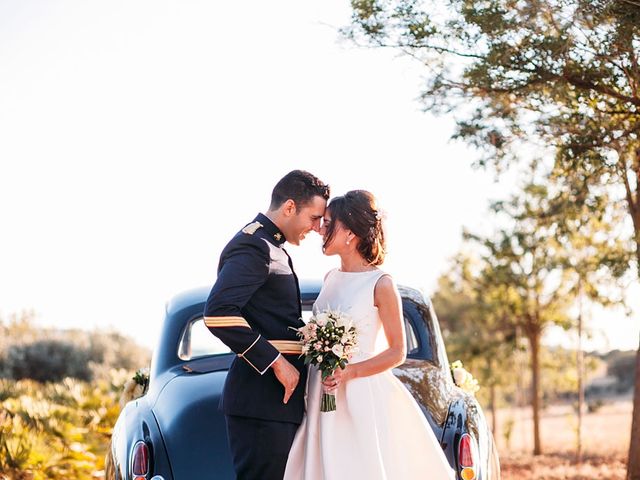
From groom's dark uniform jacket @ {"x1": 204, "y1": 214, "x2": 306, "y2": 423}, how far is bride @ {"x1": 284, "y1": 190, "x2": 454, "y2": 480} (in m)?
0.18

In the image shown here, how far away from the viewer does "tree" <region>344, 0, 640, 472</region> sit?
7691 millimetres

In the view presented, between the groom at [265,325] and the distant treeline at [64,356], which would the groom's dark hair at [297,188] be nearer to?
the groom at [265,325]

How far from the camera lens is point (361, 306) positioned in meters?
4.64

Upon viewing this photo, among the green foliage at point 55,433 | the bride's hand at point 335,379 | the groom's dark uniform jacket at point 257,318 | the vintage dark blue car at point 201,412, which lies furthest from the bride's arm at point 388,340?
the green foliage at point 55,433

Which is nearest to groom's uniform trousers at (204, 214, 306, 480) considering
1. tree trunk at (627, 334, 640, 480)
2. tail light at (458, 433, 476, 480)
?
tail light at (458, 433, 476, 480)

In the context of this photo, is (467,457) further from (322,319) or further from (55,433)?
(55,433)

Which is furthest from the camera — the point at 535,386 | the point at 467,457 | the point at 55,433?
the point at 535,386

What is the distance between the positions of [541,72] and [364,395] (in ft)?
15.0

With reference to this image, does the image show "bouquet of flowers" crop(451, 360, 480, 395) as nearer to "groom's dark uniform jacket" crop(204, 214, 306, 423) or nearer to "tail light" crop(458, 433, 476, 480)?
"tail light" crop(458, 433, 476, 480)

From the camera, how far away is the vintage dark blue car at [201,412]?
5.20 metres

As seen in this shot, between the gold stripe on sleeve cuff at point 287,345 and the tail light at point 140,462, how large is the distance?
1.20 meters

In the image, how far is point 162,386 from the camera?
19.5ft

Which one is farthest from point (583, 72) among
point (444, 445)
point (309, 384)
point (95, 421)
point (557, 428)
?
point (557, 428)

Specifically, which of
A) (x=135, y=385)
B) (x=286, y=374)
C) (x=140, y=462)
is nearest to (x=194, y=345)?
(x=135, y=385)
